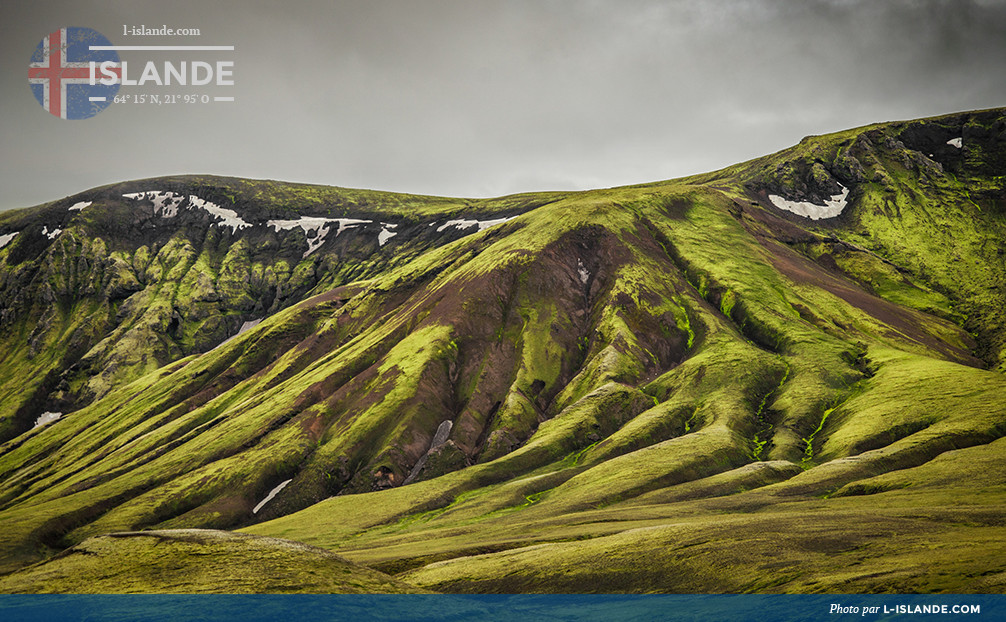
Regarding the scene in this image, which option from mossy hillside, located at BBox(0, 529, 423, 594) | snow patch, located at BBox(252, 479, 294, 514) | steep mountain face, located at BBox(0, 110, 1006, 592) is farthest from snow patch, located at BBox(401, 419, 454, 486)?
mossy hillside, located at BBox(0, 529, 423, 594)

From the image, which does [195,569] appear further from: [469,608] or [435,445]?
[435,445]

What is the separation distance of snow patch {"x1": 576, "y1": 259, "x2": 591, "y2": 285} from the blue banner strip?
14145 cm

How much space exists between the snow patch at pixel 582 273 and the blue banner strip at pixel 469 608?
141454mm

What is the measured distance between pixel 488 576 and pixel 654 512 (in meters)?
32.9

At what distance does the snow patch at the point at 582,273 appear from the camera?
187 metres

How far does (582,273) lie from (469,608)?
146183mm

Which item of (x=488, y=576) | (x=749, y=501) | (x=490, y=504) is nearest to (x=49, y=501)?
(x=490, y=504)

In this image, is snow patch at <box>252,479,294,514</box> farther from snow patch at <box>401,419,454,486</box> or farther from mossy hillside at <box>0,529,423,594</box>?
mossy hillside at <box>0,529,423,594</box>

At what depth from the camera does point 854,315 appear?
166 meters

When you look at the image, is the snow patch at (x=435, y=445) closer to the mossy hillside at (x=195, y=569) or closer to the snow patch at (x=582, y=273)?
the snow patch at (x=582, y=273)

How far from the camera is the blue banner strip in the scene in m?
38.1

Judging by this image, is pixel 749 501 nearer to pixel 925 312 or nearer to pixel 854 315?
pixel 854 315

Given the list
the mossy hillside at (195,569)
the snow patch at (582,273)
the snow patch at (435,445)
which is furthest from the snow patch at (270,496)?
the snow patch at (582,273)

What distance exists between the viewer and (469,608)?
48.4 metres
